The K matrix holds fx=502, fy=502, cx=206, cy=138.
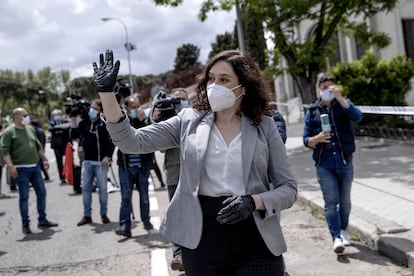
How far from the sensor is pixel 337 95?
16.5ft

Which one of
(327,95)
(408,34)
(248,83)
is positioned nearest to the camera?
(248,83)

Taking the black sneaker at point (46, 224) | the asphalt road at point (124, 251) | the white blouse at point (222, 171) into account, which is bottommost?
the asphalt road at point (124, 251)

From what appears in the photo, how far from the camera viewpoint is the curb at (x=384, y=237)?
4766 mm

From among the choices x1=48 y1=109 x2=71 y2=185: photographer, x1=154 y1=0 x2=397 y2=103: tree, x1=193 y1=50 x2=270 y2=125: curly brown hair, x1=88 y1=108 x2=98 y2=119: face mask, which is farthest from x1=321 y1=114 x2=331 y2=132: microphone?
x1=48 y1=109 x2=71 y2=185: photographer

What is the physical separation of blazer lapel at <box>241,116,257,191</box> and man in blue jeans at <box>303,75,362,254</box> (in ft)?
8.76

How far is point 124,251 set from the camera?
604 cm

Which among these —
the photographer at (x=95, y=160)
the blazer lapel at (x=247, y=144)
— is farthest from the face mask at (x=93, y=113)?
the blazer lapel at (x=247, y=144)

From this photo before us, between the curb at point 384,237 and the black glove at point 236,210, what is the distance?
115 inches

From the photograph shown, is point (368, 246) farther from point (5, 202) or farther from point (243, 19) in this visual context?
point (243, 19)

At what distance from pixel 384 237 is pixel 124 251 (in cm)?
297

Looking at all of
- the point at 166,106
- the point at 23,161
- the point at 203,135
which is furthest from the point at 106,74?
the point at 23,161

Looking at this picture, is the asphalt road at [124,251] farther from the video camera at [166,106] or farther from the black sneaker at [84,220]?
the video camera at [166,106]

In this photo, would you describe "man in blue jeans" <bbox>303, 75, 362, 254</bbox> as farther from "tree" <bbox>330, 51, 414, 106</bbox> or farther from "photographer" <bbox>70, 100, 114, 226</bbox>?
"tree" <bbox>330, 51, 414, 106</bbox>

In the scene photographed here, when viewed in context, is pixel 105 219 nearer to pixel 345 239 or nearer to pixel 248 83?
pixel 345 239
